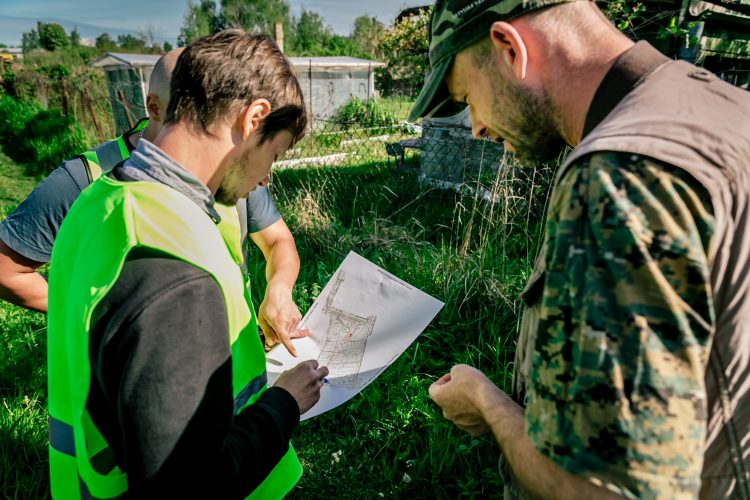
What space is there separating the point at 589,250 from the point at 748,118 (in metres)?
0.34

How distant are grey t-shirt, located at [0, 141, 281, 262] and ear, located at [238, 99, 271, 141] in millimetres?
956

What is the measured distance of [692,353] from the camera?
0.64 metres

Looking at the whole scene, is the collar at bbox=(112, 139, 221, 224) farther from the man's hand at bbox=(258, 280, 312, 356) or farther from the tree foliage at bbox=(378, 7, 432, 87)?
the tree foliage at bbox=(378, 7, 432, 87)

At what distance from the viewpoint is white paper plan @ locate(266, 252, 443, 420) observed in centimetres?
155

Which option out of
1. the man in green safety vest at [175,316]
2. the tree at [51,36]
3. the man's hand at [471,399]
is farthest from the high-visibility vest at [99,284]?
the tree at [51,36]

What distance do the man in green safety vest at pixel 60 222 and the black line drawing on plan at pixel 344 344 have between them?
13 cm

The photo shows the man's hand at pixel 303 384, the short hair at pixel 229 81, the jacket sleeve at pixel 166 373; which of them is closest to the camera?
the jacket sleeve at pixel 166 373

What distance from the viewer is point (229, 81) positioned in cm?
111

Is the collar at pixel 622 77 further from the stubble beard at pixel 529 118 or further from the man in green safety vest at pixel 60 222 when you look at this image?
the man in green safety vest at pixel 60 222

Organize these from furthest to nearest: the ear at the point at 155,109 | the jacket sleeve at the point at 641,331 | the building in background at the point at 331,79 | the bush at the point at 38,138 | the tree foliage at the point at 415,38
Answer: the building in background at the point at 331,79 < the tree foliage at the point at 415,38 < the bush at the point at 38,138 < the ear at the point at 155,109 < the jacket sleeve at the point at 641,331

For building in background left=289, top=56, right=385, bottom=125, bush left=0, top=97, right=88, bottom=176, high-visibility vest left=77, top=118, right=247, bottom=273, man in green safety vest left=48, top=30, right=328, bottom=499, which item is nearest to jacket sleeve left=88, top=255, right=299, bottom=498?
man in green safety vest left=48, top=30, right=328, bottom=499

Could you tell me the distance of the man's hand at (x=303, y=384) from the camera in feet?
4.09

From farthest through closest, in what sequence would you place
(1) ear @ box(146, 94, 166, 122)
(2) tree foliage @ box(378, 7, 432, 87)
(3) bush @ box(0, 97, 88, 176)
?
(2) tree foliage @ box(378, 7, 432, 87)
(3) bush @ box(0, 97, 88, 176)
(1) ear @ box(146, 94, 166, 122)

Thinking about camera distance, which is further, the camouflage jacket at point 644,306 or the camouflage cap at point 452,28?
the camouflage cap at point 452,28
